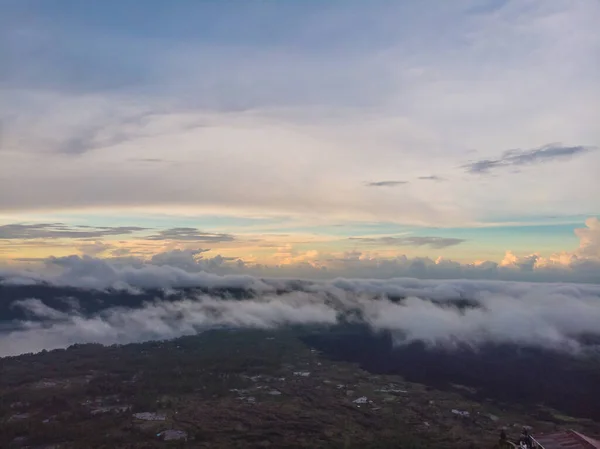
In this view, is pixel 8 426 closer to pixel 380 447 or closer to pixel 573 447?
pixel 380 447

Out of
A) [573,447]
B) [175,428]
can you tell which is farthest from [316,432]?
[573,447]

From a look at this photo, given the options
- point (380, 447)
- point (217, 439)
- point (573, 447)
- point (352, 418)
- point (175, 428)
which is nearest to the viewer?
point (573, 447)

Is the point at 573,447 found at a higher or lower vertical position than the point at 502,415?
higher

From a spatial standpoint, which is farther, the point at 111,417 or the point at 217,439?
the point at 111,417

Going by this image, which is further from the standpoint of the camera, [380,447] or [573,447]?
[380,447]

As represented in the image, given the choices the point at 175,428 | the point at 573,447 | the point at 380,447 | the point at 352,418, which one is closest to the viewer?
the point at 573,447

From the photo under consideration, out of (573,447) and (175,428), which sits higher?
(573,447)

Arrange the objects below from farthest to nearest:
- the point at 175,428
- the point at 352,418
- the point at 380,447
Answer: the point at 352,418 < the point at 175,428 < the point at 380,447

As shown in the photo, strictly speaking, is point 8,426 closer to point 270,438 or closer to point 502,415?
point 270,438

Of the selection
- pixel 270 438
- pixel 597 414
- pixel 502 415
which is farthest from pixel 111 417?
pixel 597 414
